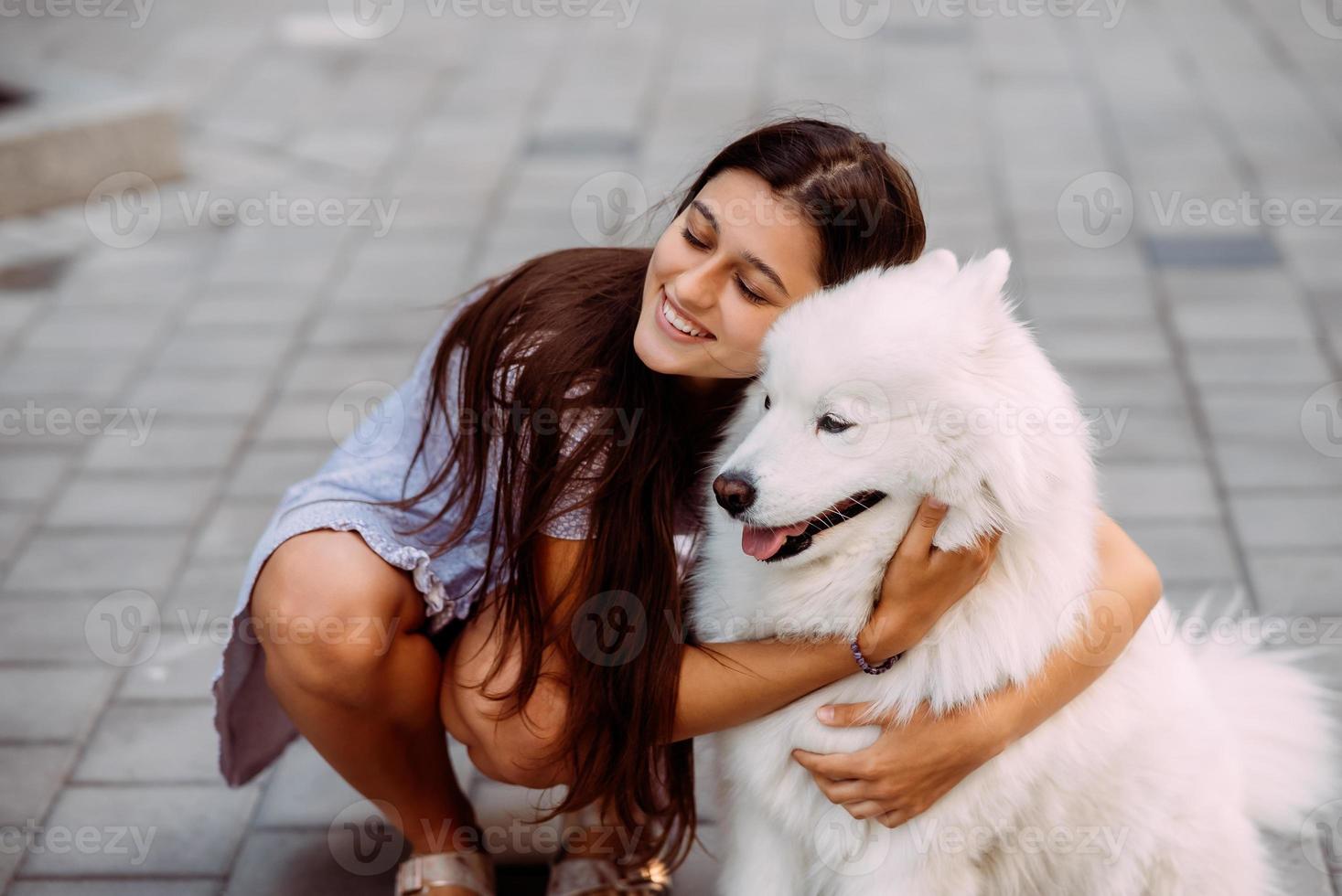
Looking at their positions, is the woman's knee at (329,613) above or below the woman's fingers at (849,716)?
below

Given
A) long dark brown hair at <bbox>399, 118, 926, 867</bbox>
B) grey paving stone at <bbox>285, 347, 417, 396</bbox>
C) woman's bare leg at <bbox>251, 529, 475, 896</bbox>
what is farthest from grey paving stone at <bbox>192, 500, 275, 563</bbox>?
long dark brown hair at <bbox>399, 118, 926, 867</bbox>

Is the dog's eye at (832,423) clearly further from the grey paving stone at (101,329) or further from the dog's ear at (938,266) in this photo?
the grey paving stone at (101,329)

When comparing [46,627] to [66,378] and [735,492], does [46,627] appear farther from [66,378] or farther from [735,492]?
[735,492]

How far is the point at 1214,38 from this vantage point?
5.80 metres

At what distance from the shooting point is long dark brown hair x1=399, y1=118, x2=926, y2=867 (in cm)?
183

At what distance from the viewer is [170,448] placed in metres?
3.46

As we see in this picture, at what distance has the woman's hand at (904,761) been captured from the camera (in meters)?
1.75

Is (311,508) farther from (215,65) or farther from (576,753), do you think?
(215,65)

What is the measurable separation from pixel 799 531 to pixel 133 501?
213 centimetres

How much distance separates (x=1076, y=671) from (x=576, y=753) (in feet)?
2.31

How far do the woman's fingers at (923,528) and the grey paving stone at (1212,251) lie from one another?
9.38ft

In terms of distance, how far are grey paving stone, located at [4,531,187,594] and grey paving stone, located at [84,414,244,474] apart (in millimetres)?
298

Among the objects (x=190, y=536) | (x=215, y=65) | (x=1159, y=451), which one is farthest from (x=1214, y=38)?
(x=190, y=536)

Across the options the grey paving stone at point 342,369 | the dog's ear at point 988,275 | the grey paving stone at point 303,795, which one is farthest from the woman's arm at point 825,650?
the grey paving stone at point 342,369
